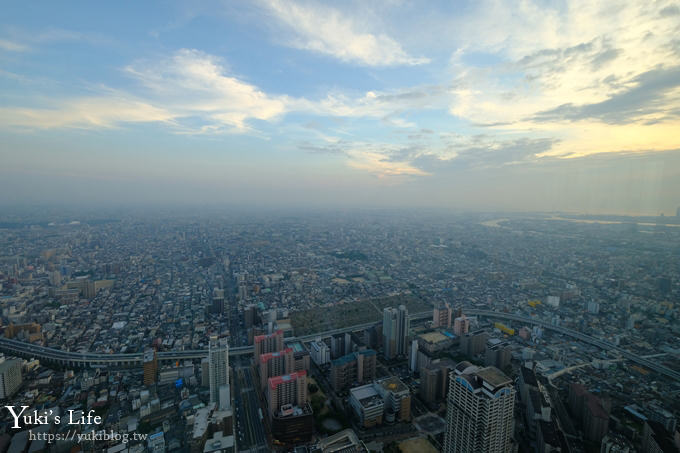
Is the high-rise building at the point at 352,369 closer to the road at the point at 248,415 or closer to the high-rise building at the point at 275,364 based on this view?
the high-rise building at the point at 275,364

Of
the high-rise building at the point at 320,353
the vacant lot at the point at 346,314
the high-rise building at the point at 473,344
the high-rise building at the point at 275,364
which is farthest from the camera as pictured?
the vacant lot at the point at 346,314

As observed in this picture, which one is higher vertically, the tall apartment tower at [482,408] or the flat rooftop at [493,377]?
the flat rooftop at [493,377]

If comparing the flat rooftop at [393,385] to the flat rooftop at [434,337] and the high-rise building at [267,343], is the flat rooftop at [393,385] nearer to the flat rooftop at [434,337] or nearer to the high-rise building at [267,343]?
the high-rise building at [267,343]

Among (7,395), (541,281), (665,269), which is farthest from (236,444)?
(665,269)

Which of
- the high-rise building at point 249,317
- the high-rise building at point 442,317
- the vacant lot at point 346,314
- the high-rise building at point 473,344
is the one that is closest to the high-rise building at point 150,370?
the high-rise building at point 249,317

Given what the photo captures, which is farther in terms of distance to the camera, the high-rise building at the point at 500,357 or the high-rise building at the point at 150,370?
the high-rise building at the point at 500,357

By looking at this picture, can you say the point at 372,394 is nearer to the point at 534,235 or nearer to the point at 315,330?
the point at 315,330

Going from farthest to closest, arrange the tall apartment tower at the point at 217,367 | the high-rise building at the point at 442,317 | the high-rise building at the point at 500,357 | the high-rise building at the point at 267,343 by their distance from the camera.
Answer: the high-rise building at the point at 442,317, the high-rise building at the point at 267,343, the high-rise building at the point at 500,357, the tall apartment tower at the point at 217,367

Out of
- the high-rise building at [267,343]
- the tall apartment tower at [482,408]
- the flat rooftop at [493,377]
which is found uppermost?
the flat rooftop at [493,377]

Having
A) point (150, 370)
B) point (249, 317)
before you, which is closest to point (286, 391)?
point (150, 370)
